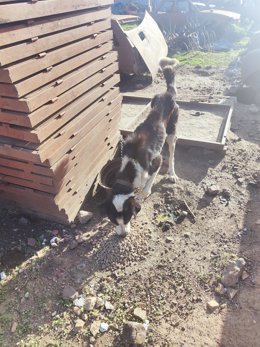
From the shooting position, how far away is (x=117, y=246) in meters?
4.31

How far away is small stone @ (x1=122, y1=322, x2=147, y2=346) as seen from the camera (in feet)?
10.4

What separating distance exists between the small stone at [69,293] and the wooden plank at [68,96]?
2129 millimetres

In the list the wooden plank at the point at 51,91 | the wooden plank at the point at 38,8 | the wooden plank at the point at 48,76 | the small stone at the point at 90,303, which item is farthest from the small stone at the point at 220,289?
the wooden plank at the point at 38,8

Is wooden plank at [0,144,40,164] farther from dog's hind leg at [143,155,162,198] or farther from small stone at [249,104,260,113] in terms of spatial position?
small stone at [249,104,260,113]

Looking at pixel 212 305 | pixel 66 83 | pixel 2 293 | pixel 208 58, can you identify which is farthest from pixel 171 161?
pixel 208 58

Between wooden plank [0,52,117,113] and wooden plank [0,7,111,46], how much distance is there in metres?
0.58

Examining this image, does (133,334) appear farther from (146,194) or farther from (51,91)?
(51,91)

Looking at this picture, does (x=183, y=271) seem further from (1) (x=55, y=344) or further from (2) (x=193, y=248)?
(1) (x=55, y=344)

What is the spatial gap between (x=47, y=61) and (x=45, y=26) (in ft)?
1.27

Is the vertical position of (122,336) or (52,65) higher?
(52,65)

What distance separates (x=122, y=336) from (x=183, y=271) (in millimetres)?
1192

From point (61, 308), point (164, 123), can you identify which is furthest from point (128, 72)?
point (61, 308)

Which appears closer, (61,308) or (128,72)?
(61,308)

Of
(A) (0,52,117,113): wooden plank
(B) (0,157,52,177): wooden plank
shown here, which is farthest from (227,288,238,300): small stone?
(A) (0,52,117,113): wooden plank
